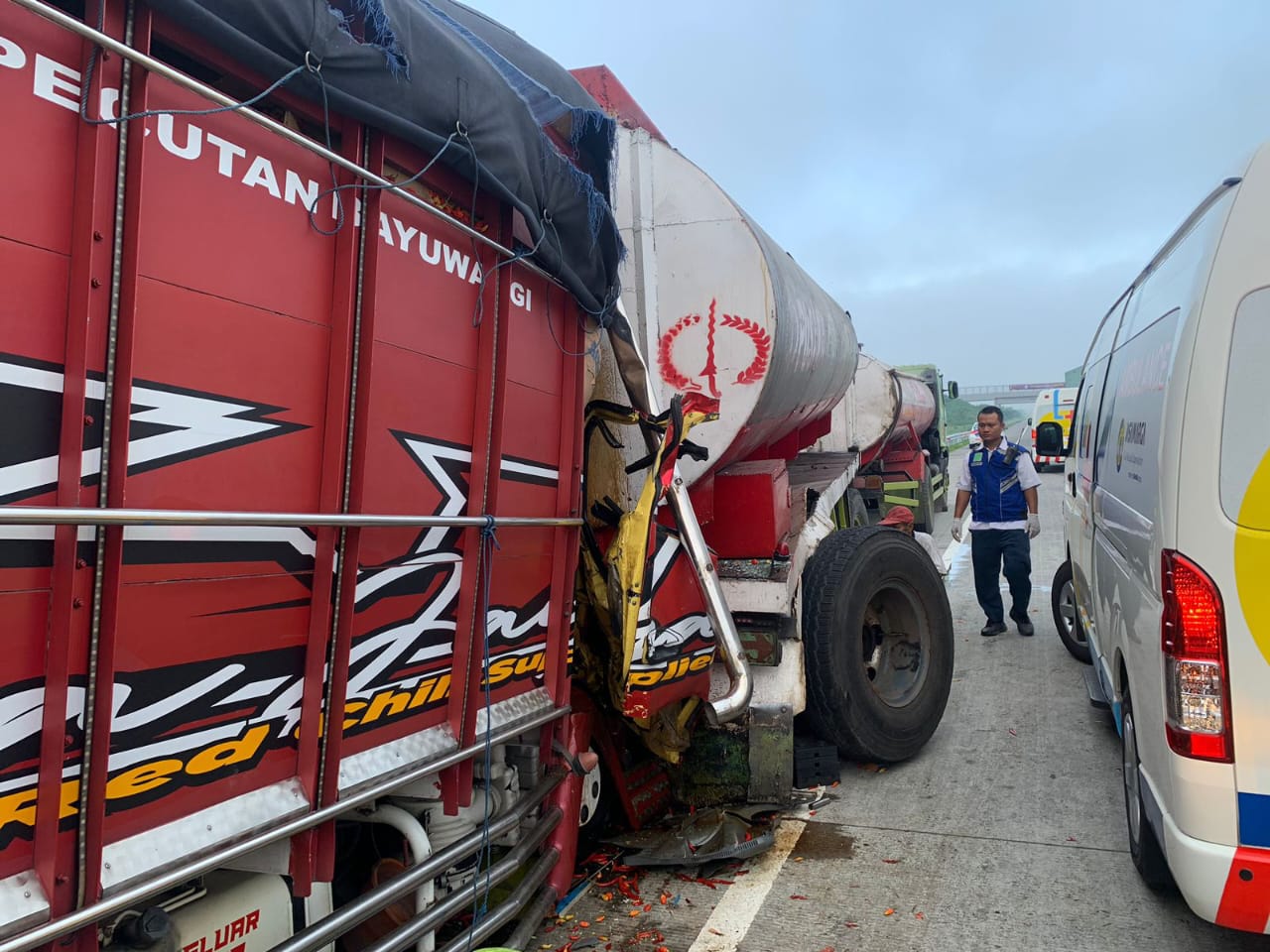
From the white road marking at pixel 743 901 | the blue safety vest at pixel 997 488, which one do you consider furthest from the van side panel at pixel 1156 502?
the blue safety vest at pixel 997 488

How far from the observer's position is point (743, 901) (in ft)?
11.3

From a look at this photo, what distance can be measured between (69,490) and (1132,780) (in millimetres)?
3530

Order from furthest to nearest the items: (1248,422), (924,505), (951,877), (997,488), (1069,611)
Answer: (924,505) < (997,488) < (1069,611) < (951,877) < (1248,422)

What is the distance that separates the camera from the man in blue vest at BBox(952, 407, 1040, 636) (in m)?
7.25

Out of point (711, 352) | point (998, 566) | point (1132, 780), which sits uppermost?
point (711, 352)

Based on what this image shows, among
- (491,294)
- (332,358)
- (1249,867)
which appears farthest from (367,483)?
(1249,867)

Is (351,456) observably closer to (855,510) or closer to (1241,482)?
(1241,482)

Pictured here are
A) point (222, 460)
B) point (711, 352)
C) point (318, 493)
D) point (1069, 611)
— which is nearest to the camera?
point (222, 460)

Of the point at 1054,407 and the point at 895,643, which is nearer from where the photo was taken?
the point at 895,643

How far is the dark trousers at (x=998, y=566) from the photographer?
23.9 feet

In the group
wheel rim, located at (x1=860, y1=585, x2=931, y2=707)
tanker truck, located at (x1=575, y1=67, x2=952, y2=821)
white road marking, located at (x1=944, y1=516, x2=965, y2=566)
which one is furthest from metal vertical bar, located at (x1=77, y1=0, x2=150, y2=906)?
white road marking, located at (x1=944, y1=516, x2=965, y2=566)

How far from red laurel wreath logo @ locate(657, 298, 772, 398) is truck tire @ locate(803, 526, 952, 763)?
3.81 feet

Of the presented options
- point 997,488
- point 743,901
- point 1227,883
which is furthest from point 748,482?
point 997,488

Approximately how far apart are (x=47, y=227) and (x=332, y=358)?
69cm
